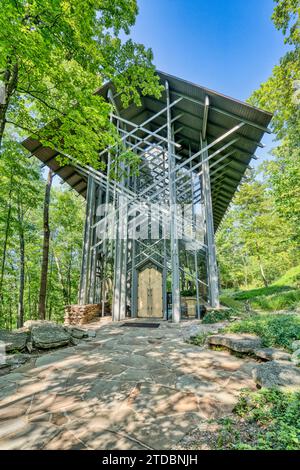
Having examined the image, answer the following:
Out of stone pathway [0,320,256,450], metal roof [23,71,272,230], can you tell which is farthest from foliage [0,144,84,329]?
stone pathway [0,320,256,450]

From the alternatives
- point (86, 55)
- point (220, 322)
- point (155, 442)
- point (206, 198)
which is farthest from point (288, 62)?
point (155, 442)

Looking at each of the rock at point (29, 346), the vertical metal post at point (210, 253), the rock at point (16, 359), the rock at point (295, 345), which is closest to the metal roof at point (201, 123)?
the vertical metal post at point (210, 253)

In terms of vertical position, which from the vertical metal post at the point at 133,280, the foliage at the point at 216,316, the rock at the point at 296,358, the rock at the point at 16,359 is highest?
the vertical metal post at the point at 133,280

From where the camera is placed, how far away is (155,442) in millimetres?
1787

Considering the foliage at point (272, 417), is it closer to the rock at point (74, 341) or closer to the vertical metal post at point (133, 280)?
the rock at point (74, 341)

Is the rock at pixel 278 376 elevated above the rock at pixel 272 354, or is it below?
above

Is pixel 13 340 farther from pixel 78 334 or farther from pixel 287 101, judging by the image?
pixel 287 101

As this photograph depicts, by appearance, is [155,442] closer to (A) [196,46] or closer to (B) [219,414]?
(B) [219,414]

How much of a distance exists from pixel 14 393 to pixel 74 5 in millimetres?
6477

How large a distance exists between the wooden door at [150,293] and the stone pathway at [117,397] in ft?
18.8

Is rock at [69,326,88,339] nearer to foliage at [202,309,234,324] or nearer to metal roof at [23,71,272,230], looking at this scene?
foliage at [202,309,234,324]

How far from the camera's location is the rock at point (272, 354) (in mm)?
3277

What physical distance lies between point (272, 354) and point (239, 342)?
0.68 m

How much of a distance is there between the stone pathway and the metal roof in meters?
5.35
